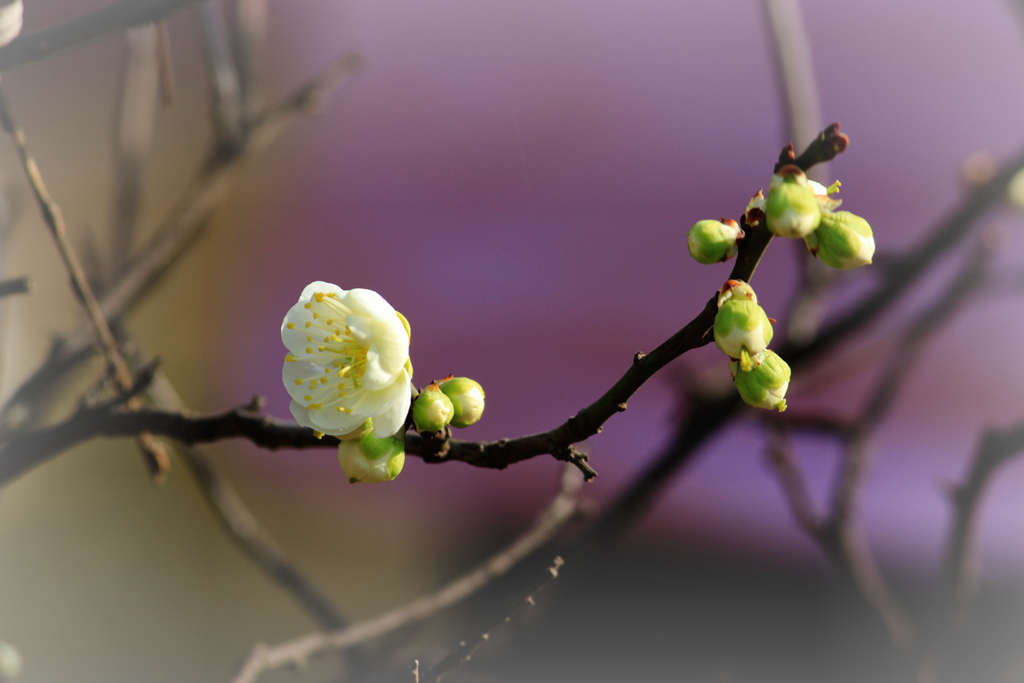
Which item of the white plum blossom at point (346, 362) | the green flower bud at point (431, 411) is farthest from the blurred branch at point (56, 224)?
the green flower bud at point (431, 411)

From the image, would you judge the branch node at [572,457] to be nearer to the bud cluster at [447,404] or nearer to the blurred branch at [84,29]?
the bud cluster at [447,404]

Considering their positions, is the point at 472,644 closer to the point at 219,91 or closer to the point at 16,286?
the point at 16,286

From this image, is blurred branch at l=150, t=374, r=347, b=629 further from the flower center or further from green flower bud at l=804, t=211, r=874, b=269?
green flower bud at l=804, t=211, r=874, b=269

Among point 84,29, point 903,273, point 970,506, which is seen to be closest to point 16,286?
point 84,29

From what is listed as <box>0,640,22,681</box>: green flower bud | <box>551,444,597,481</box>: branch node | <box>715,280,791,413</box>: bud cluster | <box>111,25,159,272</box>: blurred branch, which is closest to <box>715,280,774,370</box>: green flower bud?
<box>715,280,791,413</box>: bud cluster

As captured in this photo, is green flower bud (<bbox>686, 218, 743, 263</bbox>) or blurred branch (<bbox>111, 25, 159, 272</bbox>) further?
blurred branch (<bbox>111, 25, 159, 272</bbox>)

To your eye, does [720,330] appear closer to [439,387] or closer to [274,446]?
[439,387]

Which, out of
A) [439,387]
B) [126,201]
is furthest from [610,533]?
[126,201]
